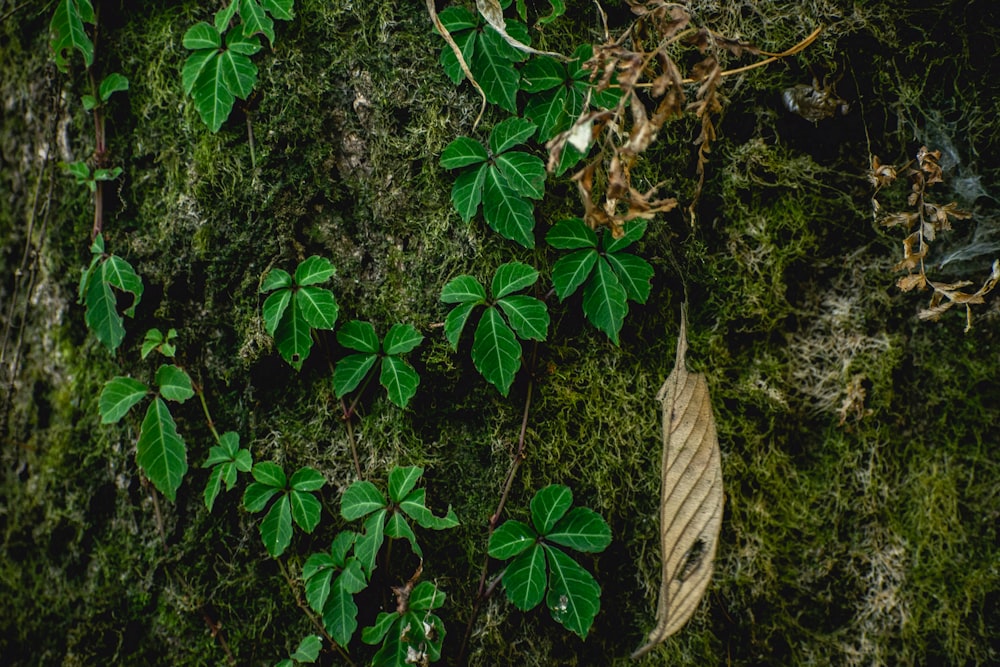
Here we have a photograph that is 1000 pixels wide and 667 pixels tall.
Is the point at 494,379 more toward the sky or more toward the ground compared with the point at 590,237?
more toward the ground

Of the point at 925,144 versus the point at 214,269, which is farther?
the point at 214,269

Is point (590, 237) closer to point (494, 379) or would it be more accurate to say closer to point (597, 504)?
point (494, 379)

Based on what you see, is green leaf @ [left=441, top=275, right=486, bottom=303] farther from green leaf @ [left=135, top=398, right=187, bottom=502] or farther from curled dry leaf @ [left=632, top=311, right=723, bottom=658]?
green leaf @ [left=135, top=398, right=187, bottom=502]

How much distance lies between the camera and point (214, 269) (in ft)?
5.48

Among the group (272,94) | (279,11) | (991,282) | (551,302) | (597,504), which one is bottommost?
(597,504)

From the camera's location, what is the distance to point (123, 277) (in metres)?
1.69

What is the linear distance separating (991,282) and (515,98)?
3.84 feet

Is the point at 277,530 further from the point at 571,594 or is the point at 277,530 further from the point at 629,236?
the point at 629,236

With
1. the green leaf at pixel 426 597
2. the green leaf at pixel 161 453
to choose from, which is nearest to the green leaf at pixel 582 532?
the green leaf at pixel 426 597

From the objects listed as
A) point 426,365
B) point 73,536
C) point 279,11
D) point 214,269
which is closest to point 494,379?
point 426,365

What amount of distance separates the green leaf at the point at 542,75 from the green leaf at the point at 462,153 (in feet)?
0.61

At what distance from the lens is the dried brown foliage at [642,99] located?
52.2 inches

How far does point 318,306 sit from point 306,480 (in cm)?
42

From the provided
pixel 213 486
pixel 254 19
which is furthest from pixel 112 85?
pixel 213 486
